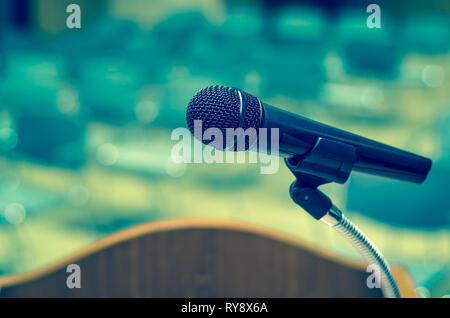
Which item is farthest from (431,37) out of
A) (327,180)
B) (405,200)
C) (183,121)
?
(327,180)

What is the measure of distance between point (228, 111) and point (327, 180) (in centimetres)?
25

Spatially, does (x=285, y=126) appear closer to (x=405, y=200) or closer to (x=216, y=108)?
(x=216, y=108)

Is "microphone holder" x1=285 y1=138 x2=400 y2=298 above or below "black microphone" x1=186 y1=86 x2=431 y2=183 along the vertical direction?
below

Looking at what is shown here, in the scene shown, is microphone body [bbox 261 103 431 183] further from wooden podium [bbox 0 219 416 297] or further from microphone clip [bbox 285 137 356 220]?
wooden podium [bbox 0 219 416 297]

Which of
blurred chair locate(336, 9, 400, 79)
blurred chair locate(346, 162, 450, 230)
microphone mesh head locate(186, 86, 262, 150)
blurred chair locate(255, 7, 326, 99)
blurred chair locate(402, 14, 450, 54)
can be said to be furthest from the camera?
blurred chair locate(402, 14, 450, 54)

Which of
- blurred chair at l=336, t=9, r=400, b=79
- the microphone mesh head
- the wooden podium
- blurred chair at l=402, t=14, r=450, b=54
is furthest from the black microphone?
blurred chair at l=402, t=14, r=450, b=54

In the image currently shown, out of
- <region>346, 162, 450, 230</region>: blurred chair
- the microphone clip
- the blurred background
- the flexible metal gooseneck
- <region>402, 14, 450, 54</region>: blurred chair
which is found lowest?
the flexible metal gooseneck

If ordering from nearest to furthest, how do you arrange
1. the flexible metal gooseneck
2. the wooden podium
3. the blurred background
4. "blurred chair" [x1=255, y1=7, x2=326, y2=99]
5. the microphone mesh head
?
the microphone mesh head → the flexible metal gooseneck → the wooden podium → the blurred background → "blurred chair" [x1=255, y1=7, x2=326, y2=99]

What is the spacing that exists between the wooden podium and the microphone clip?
1.20 ft

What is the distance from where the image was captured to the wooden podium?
1.27 meters

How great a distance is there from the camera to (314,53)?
521 cm

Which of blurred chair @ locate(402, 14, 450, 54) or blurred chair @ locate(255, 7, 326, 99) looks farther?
blurred chair @ locate(402, 14, 450, 54)

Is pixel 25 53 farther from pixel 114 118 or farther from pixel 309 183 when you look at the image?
pixel 309 183
